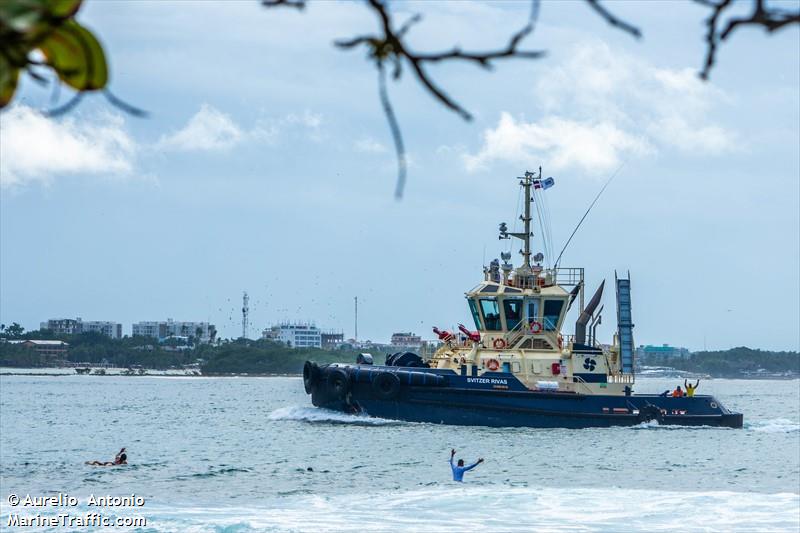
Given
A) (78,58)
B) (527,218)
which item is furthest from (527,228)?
(78,58)

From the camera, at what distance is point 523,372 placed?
40.0 metres

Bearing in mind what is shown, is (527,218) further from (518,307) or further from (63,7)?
(63,7)

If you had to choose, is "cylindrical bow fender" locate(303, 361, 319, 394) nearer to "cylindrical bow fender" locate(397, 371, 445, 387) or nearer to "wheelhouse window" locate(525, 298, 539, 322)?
"cylindrical bow fender" locate(397, 371, 445, 387)

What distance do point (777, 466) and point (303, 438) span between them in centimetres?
1606

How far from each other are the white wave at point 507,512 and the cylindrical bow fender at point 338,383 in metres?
14.4

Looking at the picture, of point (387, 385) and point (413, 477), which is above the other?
point (387, 385)

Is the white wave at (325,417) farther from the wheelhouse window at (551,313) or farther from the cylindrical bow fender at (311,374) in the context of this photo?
the wheelhouse window at (551,313)

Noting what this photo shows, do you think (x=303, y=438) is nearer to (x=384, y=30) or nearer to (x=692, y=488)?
(x=692, y=488)

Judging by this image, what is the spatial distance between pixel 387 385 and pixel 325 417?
24.3ft

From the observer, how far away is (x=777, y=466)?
122ft

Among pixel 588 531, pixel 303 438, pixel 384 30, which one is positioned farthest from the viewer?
pixel 303 438

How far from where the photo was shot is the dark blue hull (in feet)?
132

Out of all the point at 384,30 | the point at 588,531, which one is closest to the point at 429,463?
the point at 588,531

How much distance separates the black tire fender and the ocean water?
57.2 inches
